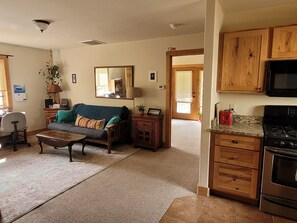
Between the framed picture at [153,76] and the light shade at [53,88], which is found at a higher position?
the framed picture at [153,76]

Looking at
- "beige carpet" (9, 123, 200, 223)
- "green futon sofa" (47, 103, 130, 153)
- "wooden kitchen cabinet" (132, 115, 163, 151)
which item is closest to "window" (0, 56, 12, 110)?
"green futon sofa" (47, 103, 130, 153)

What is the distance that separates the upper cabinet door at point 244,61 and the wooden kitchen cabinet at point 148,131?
1.80 meters

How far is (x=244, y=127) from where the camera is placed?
2.50 metres

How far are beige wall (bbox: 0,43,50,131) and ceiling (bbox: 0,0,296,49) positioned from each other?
2.71 ft

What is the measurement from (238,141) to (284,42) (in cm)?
126

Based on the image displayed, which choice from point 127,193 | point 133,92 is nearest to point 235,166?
point 127,193

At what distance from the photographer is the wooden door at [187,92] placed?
24.4 feet

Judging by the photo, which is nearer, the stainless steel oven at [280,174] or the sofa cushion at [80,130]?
the stainless steel oven at [280,174]

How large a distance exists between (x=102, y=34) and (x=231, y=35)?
2473 millimetres

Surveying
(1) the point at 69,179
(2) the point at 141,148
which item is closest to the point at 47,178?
(1) the point at 69,179

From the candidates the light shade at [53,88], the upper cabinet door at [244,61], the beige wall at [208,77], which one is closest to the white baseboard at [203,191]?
the beige wall at [208,77]

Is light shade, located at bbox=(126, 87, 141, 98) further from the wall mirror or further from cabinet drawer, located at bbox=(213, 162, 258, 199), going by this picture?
cabinet drawer, located at bbox=(213, 162, 258, 199)

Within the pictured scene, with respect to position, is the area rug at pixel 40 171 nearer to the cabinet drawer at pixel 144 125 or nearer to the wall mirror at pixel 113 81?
the cabinet drawer at pixel 144 125

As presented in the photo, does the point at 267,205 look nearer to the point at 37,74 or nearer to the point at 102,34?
the point at 102,34
